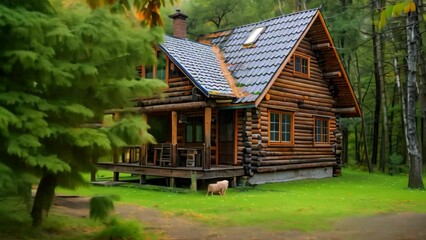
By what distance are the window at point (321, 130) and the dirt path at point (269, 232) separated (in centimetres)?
1067

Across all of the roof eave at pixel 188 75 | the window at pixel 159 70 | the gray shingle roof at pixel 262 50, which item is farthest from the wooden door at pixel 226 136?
the window at pixel 159 70

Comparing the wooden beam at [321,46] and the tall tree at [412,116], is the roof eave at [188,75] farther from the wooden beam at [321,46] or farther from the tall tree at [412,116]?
the tall tree at [412,116]

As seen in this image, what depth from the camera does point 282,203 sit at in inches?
496

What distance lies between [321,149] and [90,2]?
18.4m

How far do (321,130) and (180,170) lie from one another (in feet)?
29.4

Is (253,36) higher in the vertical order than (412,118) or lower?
higher

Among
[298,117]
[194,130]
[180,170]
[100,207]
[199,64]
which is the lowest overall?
[100,207]

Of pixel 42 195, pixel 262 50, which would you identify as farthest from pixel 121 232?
pixel 262 50

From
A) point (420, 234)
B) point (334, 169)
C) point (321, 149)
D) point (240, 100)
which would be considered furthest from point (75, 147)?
point (334, 169)

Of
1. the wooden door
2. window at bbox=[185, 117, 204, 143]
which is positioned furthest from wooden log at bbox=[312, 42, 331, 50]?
window at bbox=[185, 117, 204, 143]

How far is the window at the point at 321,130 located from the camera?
2142 cm

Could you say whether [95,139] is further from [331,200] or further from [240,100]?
[240,100]

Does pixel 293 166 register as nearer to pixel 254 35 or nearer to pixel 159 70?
pixel 254 35

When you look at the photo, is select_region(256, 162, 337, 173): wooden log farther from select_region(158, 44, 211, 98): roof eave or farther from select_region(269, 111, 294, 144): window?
select_region(158, 44, 211, 98): roof eave
